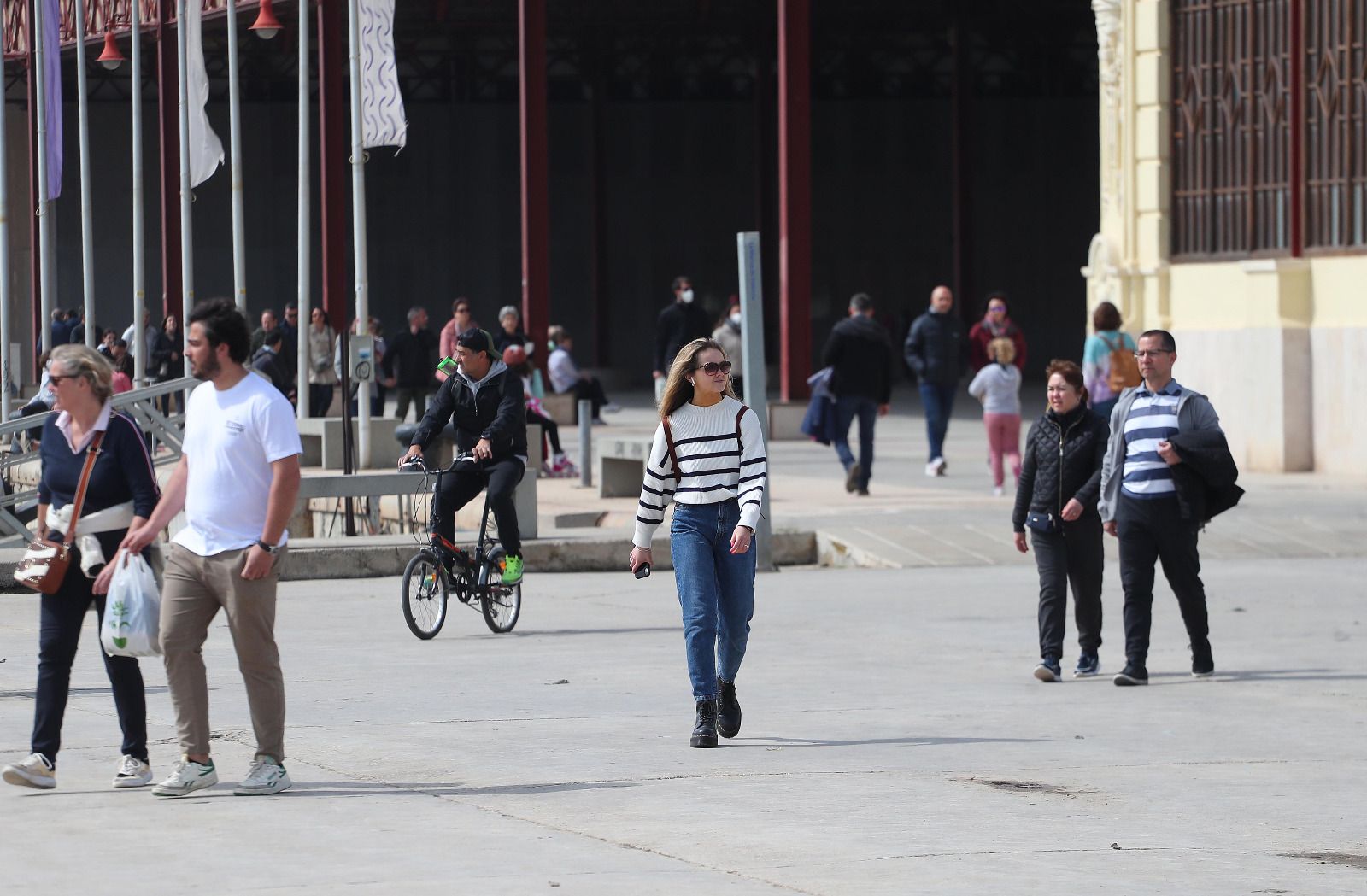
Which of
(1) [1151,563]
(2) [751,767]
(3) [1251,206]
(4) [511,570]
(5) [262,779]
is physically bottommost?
(2) [751,767]

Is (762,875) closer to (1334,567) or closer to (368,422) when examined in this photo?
(1334,567)

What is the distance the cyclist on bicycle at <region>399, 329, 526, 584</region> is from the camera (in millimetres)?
13305

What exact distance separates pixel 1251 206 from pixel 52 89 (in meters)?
14.5

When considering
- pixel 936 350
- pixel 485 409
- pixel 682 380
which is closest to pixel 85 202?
pixel 936 350

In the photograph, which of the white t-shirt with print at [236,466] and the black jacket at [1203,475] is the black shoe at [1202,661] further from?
the white t-shirt with print at [236,466]

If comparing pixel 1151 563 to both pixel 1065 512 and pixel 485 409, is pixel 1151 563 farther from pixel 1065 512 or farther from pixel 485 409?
pixel 485 409

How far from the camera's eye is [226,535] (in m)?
8.02

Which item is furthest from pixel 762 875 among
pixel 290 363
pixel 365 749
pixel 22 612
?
pixel 290 363

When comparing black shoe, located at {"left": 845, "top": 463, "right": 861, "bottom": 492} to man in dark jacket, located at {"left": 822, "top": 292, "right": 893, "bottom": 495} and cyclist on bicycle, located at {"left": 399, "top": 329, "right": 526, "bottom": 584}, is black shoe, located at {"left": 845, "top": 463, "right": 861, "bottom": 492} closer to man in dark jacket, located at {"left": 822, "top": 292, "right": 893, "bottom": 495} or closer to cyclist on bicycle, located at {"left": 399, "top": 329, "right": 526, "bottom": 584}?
man in dark jacket, located at {"left": 822, "top": 292, "right": 893, "bottom": 495}

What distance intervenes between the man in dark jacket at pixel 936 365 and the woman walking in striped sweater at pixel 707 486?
13.0m

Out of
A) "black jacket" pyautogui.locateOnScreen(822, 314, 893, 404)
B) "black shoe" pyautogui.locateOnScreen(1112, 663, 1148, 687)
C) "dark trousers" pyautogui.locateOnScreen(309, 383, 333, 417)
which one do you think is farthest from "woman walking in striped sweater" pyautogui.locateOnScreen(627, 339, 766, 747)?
"dark trousers" pyautogui.locateOnScreen(309, 383, 333, 417)

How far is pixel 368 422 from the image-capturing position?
24.0 metres

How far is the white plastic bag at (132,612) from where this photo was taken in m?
8.05

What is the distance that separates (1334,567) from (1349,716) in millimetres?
6211
